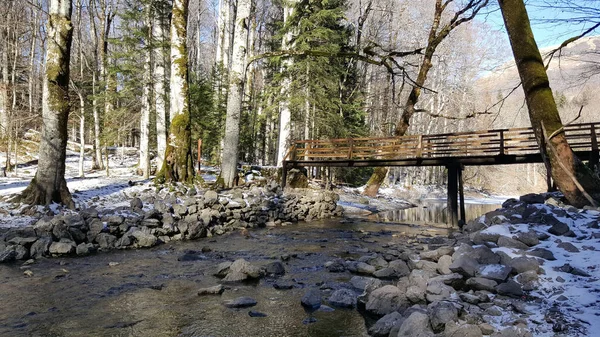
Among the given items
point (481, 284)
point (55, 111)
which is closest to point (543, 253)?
point (481, 284)

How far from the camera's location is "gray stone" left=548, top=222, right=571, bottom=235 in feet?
18.3

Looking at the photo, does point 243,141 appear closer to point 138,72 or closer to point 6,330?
point 138,72

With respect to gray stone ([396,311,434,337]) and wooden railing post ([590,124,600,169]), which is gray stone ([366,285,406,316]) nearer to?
gray stone ([396,311,434,337])

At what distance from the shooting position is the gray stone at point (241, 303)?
486 cm

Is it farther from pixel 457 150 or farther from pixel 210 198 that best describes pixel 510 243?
pixel 457 150

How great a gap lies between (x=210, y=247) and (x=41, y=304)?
4113mm

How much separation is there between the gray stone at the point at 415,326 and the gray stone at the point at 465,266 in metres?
1.48

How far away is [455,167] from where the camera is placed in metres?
14.1

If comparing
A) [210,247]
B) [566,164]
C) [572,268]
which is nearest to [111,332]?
[210,247]

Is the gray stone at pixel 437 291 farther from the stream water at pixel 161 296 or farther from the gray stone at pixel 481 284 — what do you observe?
the stream water at pixel 161 296

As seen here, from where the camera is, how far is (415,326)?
141 inches

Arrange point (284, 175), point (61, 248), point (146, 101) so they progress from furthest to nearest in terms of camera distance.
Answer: point (284, 175), point (146, 101), point (61, 248)

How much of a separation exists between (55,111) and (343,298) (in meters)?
8.73

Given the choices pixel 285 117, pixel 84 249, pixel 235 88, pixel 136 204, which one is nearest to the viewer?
pixel 84 249
